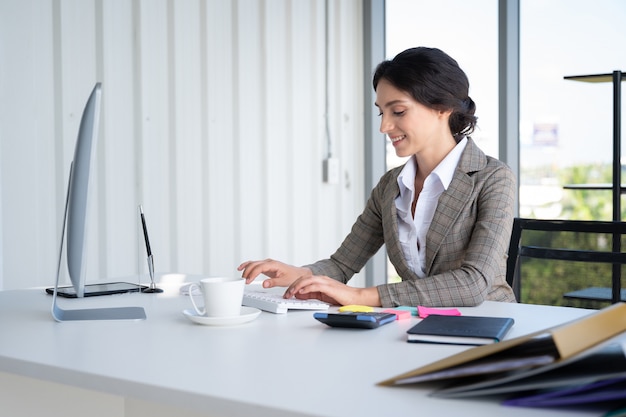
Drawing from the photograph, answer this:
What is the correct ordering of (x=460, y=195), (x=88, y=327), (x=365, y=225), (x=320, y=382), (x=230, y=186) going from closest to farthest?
1. (x=320, y=382)
2. (x=88, y=327)
3. (x=460, y=195)
4. (x=365, y=225)
5. (x=230, y=186)

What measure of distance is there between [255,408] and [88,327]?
561mm

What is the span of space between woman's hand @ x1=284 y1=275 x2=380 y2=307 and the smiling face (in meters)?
0.62

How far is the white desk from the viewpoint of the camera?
83 cm

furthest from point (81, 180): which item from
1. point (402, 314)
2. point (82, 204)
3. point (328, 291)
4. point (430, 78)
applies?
point (430, 78)

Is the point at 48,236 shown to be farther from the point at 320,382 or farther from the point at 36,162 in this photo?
the point at 320,382

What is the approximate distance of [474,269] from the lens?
1644mm

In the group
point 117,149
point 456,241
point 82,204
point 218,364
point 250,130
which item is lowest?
point 218,364

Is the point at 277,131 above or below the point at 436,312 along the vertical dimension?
above

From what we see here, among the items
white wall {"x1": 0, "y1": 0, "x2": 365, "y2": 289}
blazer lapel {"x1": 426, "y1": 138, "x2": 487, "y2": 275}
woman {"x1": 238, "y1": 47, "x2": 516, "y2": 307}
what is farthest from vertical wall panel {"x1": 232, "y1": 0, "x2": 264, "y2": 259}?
blazer lapel {"x1": 426, "y1": 138, "x2": 487, "y2": 275}

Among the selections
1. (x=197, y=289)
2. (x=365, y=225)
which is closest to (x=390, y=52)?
(x=365, y=225)

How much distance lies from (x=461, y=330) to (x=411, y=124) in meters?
0.97

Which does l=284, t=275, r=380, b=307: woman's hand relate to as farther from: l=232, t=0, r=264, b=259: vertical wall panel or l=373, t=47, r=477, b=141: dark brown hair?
l=232, t=0, r=264, b=259: vertical wall panel

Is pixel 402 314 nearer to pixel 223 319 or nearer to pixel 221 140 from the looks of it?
→ pixel 223 319

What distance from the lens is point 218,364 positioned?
1.00 m
